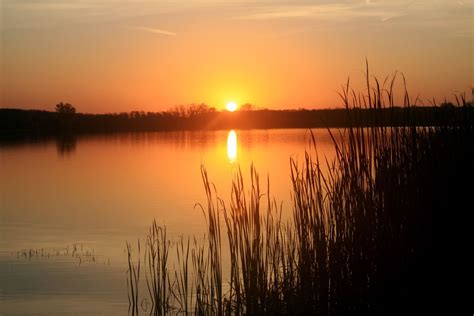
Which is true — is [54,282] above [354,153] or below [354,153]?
below

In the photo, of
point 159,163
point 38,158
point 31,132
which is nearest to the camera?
point 159,163

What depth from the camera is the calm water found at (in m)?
8.54

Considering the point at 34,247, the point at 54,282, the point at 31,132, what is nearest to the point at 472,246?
the point at 54,282

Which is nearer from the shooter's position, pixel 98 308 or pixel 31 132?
pixel 98 308

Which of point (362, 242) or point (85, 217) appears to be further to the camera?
point (85, 217)

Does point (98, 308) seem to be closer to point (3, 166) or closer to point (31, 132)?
point (3, 166)

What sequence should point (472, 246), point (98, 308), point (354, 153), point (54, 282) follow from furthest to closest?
point (54, 282) → point (98, 308) → point (472, 246) → point (354, 153)

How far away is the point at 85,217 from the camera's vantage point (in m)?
14.3

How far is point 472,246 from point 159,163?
885 inches

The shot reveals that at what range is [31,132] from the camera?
60562mm

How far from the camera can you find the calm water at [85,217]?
28.0 feet

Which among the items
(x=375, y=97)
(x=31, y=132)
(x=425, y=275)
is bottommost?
(x=425, y=275)

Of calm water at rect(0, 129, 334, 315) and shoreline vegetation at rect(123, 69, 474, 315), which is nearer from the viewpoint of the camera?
shoreline vegetation at rect(123, 69, 474, 315)

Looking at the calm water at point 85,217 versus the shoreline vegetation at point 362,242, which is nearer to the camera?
the shoreline vegetation at point 362,242
